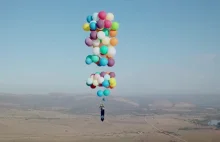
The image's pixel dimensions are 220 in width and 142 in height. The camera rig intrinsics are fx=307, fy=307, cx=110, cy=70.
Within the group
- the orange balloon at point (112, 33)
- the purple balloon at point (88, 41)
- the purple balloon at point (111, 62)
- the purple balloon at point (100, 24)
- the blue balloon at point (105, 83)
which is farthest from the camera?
the blue balloon at point (105, 83)

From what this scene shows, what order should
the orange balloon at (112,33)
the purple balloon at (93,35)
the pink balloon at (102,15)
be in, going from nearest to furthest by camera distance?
the pink balloon at (102,15), the purple balloon at (93,35), the orange balloon at (112,33)

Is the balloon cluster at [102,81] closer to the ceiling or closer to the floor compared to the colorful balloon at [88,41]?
closer to the floor

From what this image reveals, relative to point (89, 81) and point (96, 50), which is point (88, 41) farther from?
point (89, 81)

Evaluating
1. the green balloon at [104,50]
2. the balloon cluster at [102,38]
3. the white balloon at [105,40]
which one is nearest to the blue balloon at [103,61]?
the balloon cluster at [102,38]

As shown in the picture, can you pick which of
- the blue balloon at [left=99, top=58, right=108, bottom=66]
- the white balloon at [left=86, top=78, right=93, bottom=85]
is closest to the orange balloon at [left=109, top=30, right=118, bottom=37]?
the blue balloon at [left=99, top=58, right=108, bottom=66]

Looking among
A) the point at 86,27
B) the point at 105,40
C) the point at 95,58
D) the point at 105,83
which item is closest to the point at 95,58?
the point at 95,58

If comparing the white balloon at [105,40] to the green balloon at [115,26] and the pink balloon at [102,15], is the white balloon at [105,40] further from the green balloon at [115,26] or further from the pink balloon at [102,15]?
the pink balloon at [102,15]

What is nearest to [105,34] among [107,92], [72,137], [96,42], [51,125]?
[96,42]
